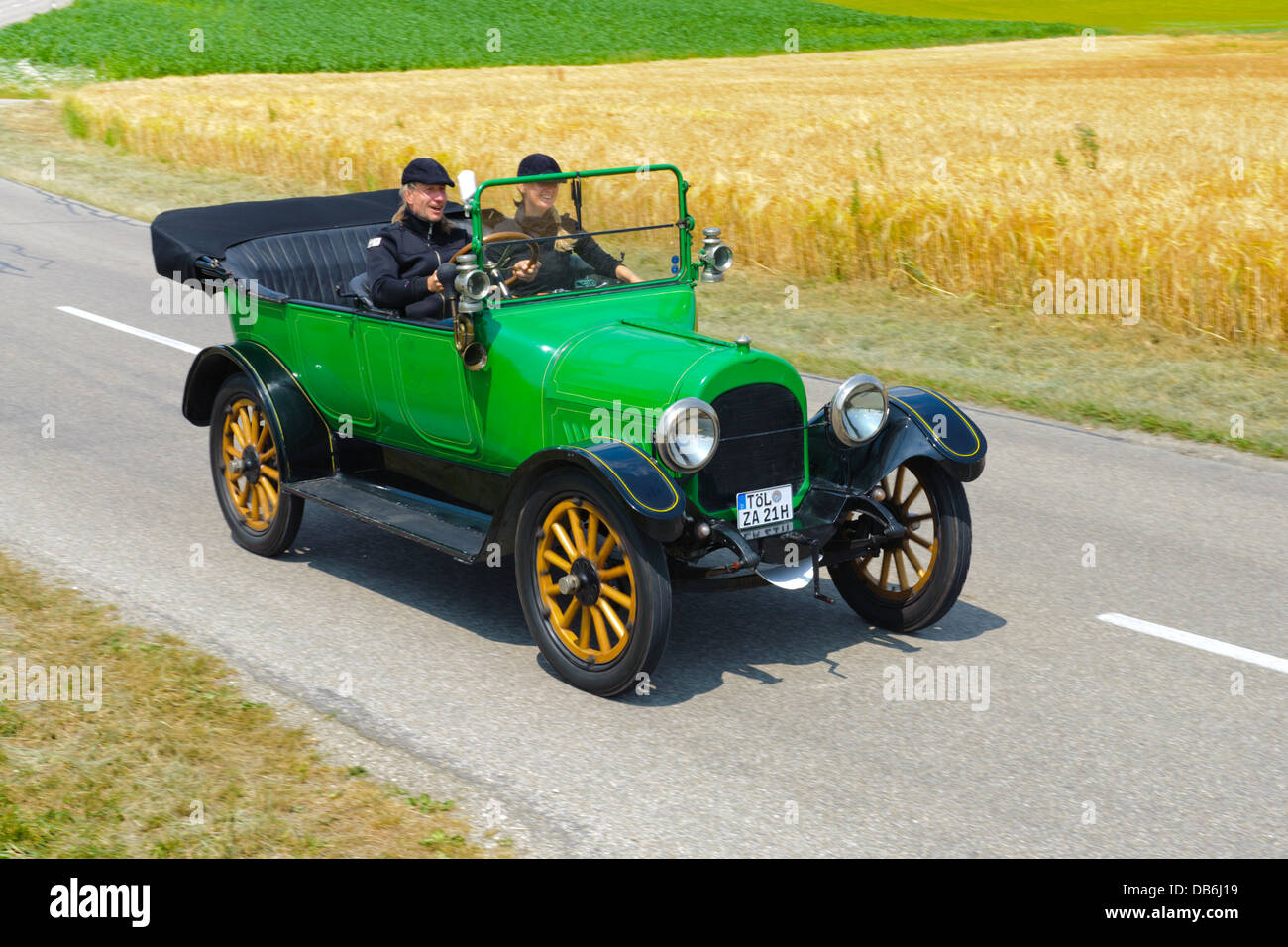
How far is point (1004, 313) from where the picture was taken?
13.4 metres

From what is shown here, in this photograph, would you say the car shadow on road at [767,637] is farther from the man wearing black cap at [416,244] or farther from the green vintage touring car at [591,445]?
the man wearing black cap at [416,244]

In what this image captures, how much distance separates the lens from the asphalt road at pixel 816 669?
4.74 metres

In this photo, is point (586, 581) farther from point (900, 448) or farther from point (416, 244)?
point (416, 244)

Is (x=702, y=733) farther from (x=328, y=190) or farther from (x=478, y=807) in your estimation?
(x=328, y=190)

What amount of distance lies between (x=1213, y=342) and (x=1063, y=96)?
72.4ft

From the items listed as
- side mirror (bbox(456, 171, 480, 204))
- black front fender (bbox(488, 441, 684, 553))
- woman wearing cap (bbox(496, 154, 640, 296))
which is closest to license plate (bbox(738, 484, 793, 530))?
black front fender (bbox(488, 441, 684, 553))

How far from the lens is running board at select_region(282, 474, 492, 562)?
6.19m

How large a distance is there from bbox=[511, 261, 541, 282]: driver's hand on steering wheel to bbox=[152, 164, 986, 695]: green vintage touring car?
28 millimetres

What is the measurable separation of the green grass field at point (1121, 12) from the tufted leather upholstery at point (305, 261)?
220 ft

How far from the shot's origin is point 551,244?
21.5 feet

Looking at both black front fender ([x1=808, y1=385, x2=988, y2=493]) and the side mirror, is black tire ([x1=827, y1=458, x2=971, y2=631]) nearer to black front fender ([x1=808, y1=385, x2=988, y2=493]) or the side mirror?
black front fender ([x1=808, y1=385, x2=988, y2=493])

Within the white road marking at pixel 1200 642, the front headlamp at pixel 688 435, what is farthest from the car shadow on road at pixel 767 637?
the front headlamp at pixel 688 435
